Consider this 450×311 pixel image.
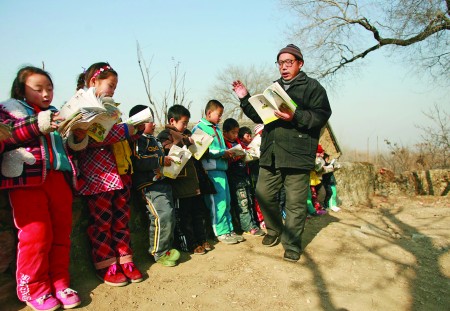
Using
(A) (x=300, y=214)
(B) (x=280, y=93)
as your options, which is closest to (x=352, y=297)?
(A) (x=300, y=214)

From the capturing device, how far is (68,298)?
2391 mm

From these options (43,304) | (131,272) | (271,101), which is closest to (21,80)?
(43,304)

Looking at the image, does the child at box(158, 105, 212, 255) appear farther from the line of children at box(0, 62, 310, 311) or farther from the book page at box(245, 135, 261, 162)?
the book page at box(245, 135, 261, 162)

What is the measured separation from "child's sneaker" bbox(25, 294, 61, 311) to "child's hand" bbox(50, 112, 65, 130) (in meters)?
1.11

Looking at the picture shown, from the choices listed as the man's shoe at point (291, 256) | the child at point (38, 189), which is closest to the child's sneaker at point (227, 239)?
the man's shoe at point (291, 256)

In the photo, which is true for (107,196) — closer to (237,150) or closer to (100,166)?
(100,166)

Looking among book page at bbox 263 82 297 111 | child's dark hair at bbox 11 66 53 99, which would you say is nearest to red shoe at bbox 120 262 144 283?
child's dark hair at bbox 11 66 53 99

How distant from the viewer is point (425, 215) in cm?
600

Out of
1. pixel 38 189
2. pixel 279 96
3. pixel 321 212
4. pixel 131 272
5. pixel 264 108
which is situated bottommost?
pixel 321 212

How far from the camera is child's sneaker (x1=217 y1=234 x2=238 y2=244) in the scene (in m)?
3.90

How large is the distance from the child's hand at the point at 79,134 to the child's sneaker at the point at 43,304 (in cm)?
107

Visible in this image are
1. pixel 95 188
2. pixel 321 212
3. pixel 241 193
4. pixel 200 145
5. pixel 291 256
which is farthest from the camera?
pixel 321 212

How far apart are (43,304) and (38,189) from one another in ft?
2.42

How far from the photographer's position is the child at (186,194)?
3559 millimetres
